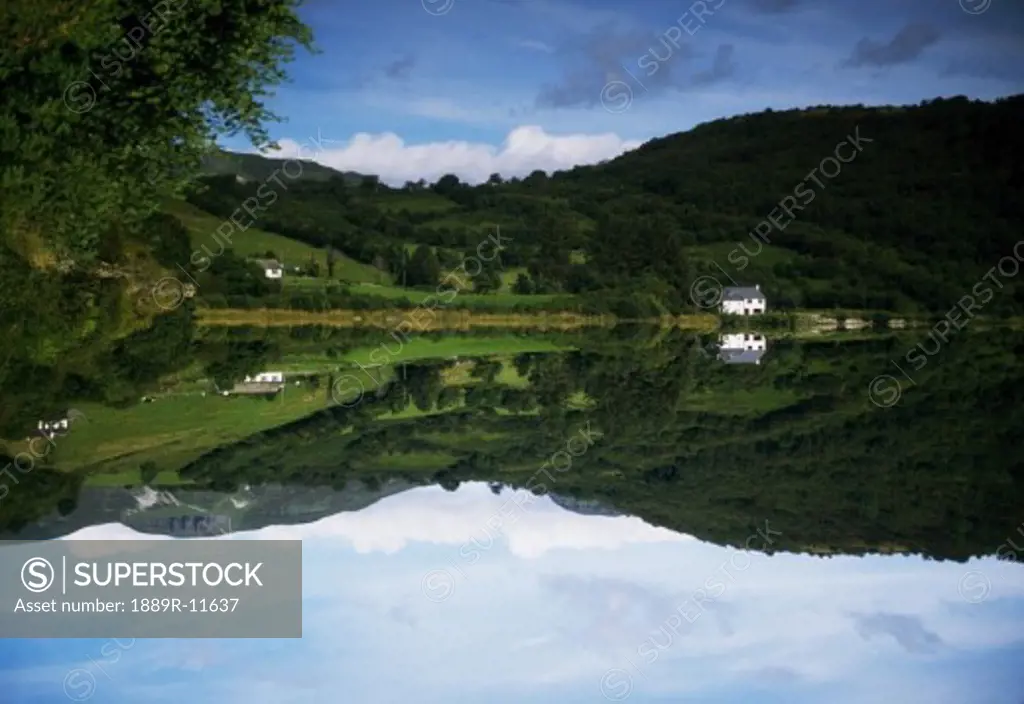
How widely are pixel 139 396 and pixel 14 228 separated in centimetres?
326

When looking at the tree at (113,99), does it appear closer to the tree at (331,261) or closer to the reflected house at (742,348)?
the reflected house at (742,348)

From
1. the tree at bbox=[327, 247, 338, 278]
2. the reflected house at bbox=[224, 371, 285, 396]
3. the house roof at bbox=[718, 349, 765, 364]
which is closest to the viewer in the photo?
the reflected house at bbox=[224, 371, 285, 396]

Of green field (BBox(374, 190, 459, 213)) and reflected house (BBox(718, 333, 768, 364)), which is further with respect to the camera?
green field (BBox(374, 190, 459, 213))

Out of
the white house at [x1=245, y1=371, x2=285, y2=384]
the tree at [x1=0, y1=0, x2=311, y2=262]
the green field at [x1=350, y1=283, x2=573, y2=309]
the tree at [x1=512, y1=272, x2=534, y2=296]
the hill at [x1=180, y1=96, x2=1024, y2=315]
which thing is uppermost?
the hill at [x1=180, y1=96, x2=1024, y2=315]

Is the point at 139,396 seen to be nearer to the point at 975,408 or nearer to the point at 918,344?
the point at 975,408

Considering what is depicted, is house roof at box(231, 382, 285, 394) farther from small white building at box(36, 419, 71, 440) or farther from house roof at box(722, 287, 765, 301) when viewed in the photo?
house roof at box(722, 287, 765, 301)

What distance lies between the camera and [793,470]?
18078 millimetres

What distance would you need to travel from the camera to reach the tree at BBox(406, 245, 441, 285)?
46281mm

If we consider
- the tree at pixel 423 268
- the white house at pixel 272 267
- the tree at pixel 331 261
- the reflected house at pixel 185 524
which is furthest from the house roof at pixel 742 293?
the reflected house at pixel 185 524

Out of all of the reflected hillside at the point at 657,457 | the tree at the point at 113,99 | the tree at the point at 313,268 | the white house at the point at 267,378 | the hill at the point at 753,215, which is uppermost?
the hill at the point at 753,215

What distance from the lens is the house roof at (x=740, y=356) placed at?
104 ft

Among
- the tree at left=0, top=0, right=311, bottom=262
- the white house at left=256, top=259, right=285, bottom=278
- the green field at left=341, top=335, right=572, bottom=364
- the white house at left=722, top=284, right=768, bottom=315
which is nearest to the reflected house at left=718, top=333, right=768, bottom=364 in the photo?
the green field at left=341, top=335, right=572, bottom=364

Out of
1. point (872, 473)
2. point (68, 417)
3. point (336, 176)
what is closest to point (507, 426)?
point (872, 473)

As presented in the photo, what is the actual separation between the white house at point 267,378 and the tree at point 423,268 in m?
25.9
